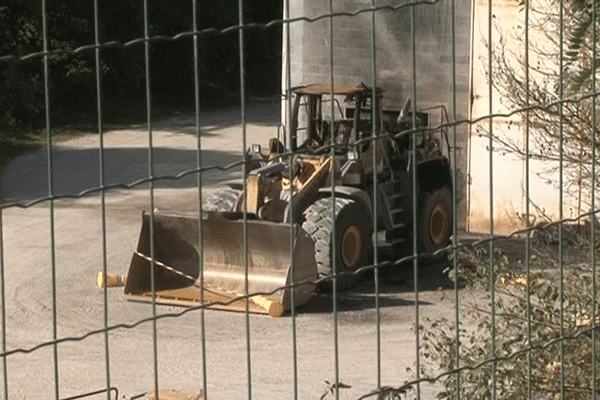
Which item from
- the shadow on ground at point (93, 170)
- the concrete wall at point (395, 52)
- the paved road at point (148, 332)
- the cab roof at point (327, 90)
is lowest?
the paved road at point (148, 332)

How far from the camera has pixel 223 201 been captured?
14.0 m

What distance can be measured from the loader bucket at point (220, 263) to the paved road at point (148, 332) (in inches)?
7.8

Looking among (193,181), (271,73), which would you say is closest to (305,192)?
A: (193,181)

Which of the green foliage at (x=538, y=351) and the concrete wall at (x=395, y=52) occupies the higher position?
the concrete wall at (x=395, y=52)

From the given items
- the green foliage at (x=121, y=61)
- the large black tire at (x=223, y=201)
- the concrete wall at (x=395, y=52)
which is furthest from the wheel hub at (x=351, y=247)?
the green foliage at (x=121, y=61)

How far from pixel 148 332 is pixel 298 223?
6.37 feet

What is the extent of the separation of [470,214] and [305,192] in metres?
3.03

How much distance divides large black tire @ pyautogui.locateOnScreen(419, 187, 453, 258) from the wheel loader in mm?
19

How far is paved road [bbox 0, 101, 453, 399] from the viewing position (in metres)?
11.0

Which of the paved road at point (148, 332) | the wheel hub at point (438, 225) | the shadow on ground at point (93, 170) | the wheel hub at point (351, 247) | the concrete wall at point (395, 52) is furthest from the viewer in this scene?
the shadow on ground at point (93, 170)

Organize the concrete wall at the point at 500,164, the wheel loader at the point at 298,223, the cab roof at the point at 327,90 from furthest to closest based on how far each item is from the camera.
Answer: the concrete wall at the point at 500,164 → the cab roof at the point at 327,90 → the wheel loader at the point at 298,223

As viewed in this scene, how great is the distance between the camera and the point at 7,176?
66.0 feet

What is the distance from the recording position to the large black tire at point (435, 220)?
14.8 meters

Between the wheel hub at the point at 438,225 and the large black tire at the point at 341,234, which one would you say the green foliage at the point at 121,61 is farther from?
the large black tire at the point at 341,234
